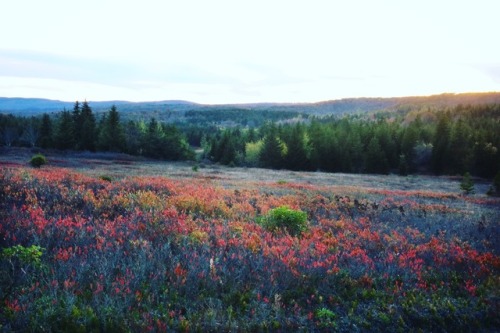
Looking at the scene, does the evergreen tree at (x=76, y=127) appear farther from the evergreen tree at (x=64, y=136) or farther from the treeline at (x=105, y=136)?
the evergreen tree at (x=64, y=136)

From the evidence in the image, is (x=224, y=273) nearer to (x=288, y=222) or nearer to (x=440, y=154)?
(x=288, y=222)

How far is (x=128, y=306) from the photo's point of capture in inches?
214

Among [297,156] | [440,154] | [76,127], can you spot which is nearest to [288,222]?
[297,156]

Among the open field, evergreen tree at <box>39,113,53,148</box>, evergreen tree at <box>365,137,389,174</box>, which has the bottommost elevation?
evergreen tree at <box>365,137,389,174</box>

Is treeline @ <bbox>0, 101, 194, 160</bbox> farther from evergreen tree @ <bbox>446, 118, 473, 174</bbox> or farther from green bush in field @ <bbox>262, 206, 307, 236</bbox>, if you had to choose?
green bush in field @ <bbox>262, 206, 307, 236</bbox>

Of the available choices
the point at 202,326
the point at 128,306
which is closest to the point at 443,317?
the point at 202,326

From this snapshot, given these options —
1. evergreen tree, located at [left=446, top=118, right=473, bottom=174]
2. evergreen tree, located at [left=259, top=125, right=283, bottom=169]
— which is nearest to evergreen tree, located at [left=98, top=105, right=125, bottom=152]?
evergreen tree, located at [left=259, top=125, right=283, bottom=169]

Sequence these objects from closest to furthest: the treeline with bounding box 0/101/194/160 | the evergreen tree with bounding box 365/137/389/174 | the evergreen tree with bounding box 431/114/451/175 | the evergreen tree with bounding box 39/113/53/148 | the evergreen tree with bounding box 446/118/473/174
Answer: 1. the treeline with bounding box 0/101/194/160
2. the evergreen tree with bounding box 446/118/473/174
3. the evergreen tree with bounding box 365/137/389/174
4. the evergreen tree with bounding box 39/113/53/148
5. the evergreen tree with bounding box 431/114/451/175

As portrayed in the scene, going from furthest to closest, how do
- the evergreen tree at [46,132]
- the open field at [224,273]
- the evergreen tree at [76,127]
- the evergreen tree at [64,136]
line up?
the evergreen tree at [46,132] → the evergreen tree at [76,127] → the evergreen tree at [64,136] → the open field at [224,273]

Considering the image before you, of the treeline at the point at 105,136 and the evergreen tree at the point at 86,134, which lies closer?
the treeline at the point at 105,136

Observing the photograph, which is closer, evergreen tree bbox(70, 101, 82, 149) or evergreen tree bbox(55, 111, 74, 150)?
evergreen tree bbox(55, 111, 74, 150)

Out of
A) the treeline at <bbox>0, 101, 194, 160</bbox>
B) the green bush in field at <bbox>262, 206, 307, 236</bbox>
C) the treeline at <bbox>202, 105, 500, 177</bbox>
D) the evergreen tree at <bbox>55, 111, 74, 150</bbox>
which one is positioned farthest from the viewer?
the treeline at <bbox>0, 101, 194, 160</bbox>

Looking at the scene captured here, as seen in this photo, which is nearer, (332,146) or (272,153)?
(332,146)

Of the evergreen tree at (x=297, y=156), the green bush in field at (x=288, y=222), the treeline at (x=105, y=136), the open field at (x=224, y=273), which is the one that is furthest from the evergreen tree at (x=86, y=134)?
the green bush in field at (x=288, y=222)
